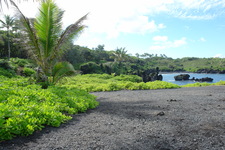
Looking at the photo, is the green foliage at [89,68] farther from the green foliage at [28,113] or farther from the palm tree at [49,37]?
the green foliage at [28,113]

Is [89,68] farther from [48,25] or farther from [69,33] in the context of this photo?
[48,25]

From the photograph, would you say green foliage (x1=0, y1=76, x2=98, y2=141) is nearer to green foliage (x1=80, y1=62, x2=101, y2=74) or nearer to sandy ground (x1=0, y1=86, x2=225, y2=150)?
sandy ground (x1=0, y1=86, x2=225, y2=150)

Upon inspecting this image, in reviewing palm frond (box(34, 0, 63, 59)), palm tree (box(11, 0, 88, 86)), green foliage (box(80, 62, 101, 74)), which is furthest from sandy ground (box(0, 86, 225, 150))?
green foliage (box(80, 62, 101, 74))

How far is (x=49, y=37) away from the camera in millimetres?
9508

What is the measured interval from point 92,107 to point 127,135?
3.11m

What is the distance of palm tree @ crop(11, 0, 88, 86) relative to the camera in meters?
9.32

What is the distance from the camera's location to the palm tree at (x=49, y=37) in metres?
9.32

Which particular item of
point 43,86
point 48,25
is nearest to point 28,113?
point 43,86

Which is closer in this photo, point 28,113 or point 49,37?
point 28,113

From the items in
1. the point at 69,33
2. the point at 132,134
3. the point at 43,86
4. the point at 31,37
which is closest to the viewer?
the point at 132,134

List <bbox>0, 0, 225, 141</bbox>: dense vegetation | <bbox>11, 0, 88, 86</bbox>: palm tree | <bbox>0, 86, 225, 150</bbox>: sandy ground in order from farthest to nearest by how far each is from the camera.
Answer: <bbox>11, 0, 88, 86</bbox>: palm tree
<bbox>0, 0, 225, 141</bbox>: dense vegetation
<bbox>0, 86, 225, 150</bbox>: sandy ground

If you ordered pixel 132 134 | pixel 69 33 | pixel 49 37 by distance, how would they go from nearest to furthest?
pixel 132 134 → pixel 49 37 → pixel 69 33

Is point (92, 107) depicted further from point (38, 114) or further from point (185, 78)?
point (185, 78)

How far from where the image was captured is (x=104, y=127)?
14.8 feet
